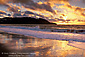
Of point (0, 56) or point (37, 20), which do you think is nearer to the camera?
point (0, 56)

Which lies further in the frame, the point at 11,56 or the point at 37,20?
the point at 37,20

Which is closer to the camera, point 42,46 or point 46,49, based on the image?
point 46,49

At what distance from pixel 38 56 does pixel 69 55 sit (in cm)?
160

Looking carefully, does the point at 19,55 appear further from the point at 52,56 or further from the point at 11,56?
the point at 52,56

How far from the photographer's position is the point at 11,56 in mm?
5188

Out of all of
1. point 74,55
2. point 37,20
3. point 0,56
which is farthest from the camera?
point 37,20

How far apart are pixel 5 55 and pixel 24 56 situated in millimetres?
969

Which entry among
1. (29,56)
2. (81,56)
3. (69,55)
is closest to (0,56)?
(29,56)

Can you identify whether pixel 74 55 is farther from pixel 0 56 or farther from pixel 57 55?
pixel 0 56

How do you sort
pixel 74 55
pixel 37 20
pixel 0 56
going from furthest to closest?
1. pixel 37 20
2. pixel 74 55
3. pixel 0 56

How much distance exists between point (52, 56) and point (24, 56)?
1385mm

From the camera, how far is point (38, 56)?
528cm

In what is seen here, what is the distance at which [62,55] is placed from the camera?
5.47 meters

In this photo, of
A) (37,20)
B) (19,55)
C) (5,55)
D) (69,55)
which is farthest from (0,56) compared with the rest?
(37,20)
